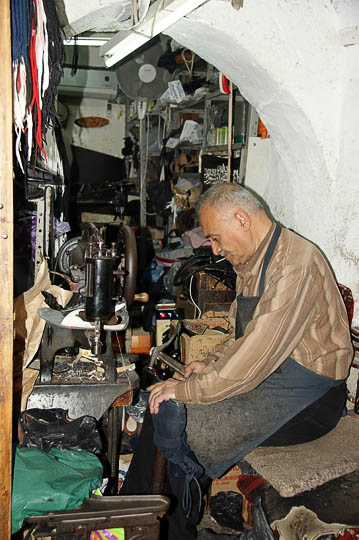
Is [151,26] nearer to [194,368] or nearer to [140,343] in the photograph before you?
[194,368]

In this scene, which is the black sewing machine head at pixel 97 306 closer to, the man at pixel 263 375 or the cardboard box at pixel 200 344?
the man at pixel 263 375

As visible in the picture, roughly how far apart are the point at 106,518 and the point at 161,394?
0.58 m

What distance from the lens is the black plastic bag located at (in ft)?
5.78

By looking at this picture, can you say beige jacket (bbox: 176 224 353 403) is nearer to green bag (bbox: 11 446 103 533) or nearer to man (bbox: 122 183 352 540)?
man (bbox: 122 183 352 540)

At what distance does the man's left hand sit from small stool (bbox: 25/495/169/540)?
0.46 m

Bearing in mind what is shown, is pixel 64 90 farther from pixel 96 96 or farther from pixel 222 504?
pixel 222 504

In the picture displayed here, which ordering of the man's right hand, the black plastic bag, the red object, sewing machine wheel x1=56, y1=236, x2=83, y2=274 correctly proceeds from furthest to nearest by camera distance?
the red object → sewing machine wheel x1=56, y1=236, x2=83, y2=274 → the man's right hand → the black plastic bag

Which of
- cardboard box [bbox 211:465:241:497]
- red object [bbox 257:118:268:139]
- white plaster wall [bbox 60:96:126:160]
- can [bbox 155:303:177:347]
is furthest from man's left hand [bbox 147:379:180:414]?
white plaster wall [bbox 60:96:126:160]

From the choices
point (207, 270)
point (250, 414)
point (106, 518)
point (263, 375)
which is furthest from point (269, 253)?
point (207, 270)

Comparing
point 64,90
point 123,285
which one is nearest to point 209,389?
point 123,285

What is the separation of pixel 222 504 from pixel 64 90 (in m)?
7.02

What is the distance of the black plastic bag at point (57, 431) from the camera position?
1.76m

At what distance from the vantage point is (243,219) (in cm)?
210

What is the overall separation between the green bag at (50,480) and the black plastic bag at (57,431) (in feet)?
0.13
